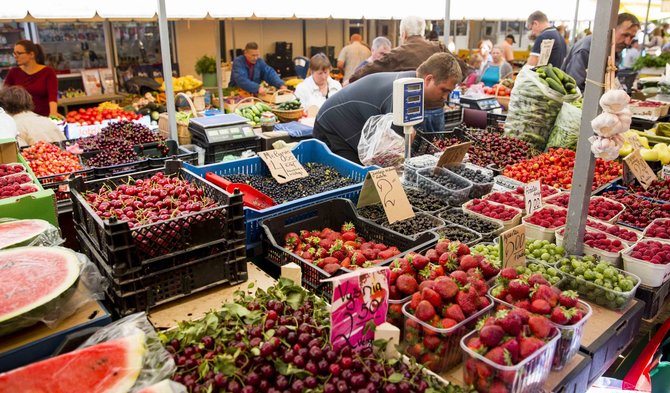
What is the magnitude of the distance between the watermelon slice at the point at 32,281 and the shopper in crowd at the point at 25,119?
295 centimetres

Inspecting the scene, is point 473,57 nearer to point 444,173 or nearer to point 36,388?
point 444,173

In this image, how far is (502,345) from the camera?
4.47ft

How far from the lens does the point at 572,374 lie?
5.16ft

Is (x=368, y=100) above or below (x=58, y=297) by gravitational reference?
above

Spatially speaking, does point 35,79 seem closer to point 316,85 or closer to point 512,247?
point 316,85

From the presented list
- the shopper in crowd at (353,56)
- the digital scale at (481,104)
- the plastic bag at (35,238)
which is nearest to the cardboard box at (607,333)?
the plastic bag at (35,238)

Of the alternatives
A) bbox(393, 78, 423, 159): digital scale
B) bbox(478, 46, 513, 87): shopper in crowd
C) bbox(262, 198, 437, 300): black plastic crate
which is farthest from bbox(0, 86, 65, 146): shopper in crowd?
bbox(478, 46, 513, 87): shopper in crowd

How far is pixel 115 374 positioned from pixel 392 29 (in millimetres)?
12147

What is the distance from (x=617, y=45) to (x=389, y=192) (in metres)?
3.82

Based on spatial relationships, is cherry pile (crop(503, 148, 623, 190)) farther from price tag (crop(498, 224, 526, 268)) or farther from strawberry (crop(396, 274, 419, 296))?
strawberry (crop(396, 274, 419, 296))

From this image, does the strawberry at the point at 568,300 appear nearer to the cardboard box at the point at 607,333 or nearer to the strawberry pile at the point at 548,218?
the cardboard box at the point at 607,333

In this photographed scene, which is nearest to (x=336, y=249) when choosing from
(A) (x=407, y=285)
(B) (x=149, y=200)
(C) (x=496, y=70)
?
(A) (x=407, y=285)

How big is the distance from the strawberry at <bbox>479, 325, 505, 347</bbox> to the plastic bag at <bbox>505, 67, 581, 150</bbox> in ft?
9.87

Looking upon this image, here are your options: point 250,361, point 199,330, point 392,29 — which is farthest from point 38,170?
point 392,29
